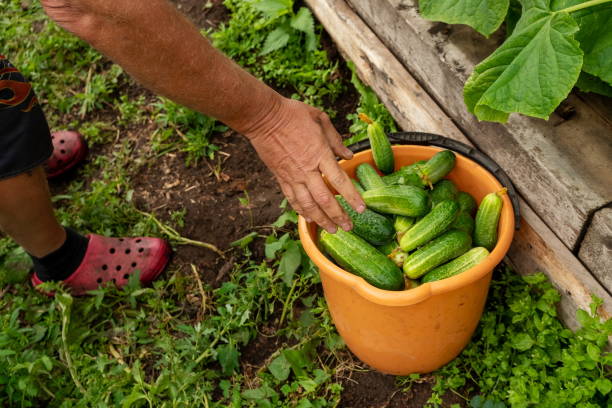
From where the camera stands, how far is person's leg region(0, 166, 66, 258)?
115 inches

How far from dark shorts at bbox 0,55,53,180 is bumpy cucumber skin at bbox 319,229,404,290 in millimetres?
1511

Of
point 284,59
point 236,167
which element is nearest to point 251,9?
point 284,59

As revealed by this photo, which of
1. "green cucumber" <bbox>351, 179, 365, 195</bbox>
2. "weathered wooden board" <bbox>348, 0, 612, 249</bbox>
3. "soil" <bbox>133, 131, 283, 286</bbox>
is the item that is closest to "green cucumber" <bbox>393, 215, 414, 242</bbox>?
"green cucumber" <bbox>351, 179, 365, 195</bbox>

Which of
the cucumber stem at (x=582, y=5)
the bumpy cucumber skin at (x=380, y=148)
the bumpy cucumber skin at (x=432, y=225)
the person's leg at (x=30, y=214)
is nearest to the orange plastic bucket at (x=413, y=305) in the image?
the bumpy cucumber skin at (x=380, y=148)

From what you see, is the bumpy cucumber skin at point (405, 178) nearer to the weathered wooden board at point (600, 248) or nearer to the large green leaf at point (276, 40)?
the weathered wooden board at point (600, 248)

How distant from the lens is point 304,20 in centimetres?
414

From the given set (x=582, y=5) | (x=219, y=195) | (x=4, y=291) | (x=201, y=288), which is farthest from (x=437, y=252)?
(x=4, y=291)

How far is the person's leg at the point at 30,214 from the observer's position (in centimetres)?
291

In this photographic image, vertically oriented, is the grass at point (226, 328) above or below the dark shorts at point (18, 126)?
below

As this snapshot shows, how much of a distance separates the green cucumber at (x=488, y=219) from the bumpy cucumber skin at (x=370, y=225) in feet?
1.22

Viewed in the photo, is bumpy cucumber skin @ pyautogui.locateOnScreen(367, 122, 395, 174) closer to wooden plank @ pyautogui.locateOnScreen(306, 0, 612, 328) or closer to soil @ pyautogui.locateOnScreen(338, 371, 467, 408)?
wooden plank @ pyautogui.locateOnScreen(306, 0, 612, 328)

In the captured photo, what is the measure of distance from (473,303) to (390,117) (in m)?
1.47

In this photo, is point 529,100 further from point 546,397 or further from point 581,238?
point 546,397

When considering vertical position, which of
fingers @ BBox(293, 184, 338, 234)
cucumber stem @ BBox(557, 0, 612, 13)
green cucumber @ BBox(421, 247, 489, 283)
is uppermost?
cucumber stem @ BBox(557, 0, 612, 13)
